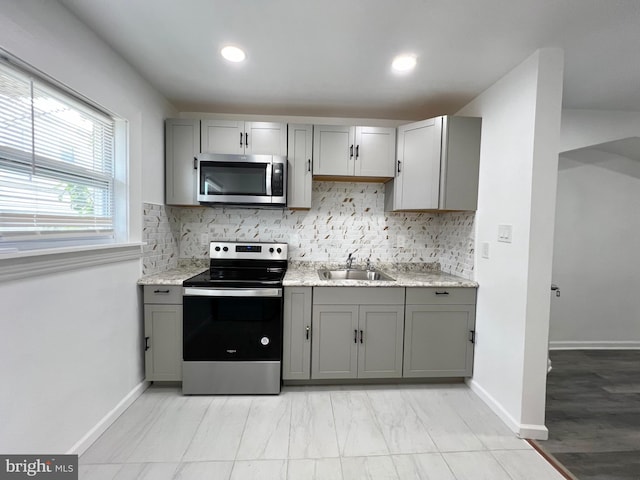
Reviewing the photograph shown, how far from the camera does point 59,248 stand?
1304 mm

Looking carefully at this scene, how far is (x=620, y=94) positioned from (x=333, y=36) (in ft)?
7.90

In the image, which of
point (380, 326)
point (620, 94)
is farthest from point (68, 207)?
point (620, 94)

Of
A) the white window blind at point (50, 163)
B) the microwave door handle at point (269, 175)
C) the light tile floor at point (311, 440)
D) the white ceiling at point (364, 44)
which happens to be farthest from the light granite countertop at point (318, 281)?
the white ceiling at point (364, 44)

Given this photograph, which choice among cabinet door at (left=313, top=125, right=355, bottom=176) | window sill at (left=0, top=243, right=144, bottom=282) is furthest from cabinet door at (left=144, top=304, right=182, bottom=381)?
cabinet door at (left=313, top=125, right=355, bottom=176)

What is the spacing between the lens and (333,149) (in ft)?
7.85

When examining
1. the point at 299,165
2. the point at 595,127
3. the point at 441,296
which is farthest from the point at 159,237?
the point at 595,127

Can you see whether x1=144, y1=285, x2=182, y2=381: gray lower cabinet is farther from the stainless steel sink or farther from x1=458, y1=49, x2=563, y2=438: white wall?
x1=458, y1=49, x2=563, y2=438: white wall

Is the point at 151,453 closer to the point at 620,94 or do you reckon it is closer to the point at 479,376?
the point at 479,376

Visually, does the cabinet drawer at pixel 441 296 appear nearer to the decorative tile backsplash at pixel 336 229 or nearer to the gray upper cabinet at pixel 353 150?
the decorative tile backsplash at pixel 336 229

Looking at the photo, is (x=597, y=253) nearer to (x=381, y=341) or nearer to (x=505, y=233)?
(x=505, y=233)

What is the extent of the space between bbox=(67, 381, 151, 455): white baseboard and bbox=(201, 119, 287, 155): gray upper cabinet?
1.99 meters

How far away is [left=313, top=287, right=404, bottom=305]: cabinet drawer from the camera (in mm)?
2115

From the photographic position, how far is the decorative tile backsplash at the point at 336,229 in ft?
8.73

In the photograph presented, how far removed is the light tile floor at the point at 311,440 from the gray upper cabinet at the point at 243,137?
6.72ft
